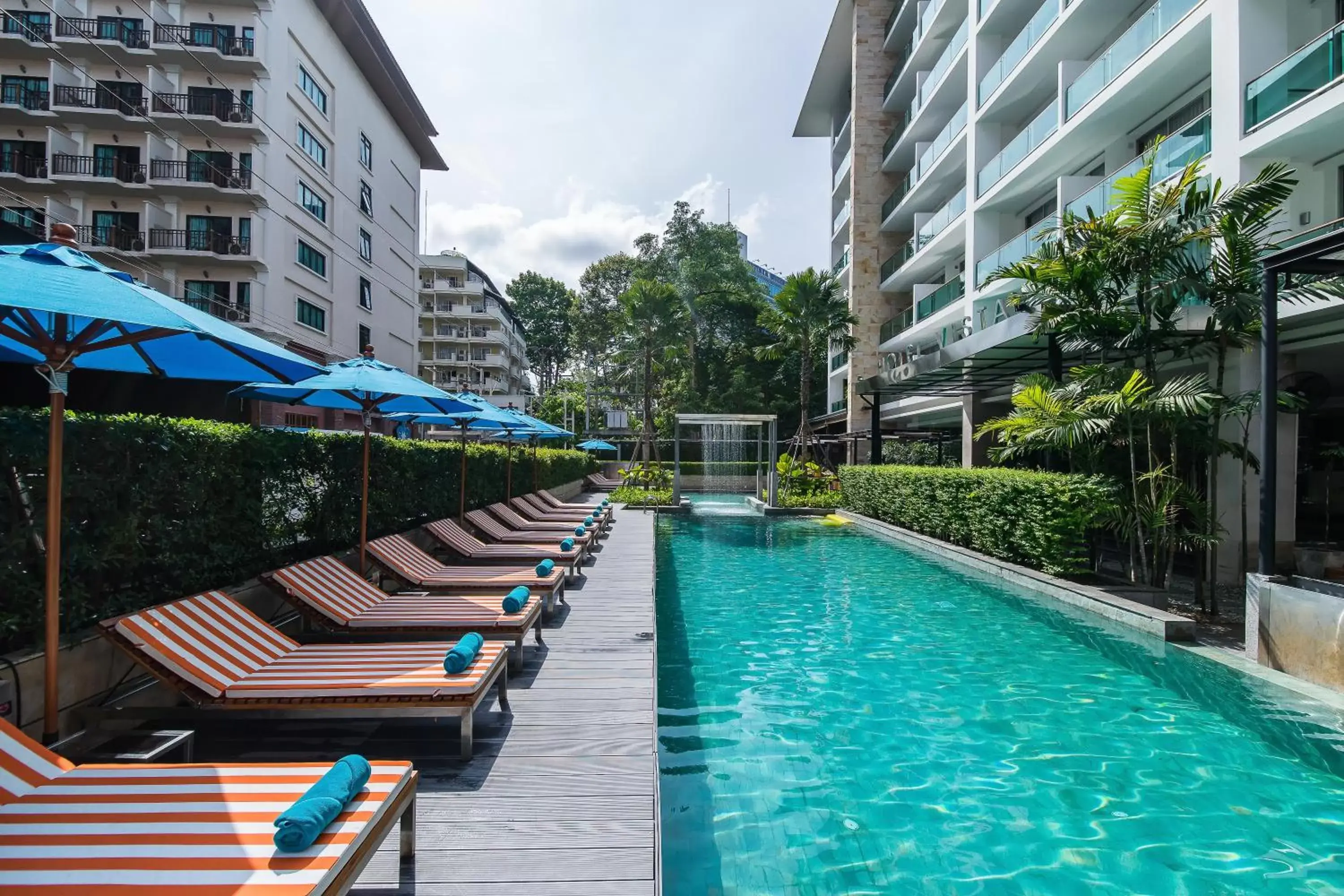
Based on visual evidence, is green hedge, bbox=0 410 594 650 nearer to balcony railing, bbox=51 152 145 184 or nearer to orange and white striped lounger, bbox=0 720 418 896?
orange and white striped lounger, bbox=0 720 418 896

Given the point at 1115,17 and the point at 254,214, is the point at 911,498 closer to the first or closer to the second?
the point at 1115,17

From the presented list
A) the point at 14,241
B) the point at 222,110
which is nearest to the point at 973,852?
the point at 14,241

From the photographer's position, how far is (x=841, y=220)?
37.9 meters

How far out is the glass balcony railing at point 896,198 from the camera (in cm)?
2927

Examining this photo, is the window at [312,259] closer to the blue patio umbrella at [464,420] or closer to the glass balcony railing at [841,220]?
the blue patio umbrella at [464,420]

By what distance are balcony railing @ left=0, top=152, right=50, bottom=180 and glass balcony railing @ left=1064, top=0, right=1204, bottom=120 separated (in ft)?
115

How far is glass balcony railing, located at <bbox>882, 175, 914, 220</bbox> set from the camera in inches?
1152

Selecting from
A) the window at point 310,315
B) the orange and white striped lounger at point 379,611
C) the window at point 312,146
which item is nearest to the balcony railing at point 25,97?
the window at point 312,146

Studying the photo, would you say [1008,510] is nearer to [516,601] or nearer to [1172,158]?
[1172,158]

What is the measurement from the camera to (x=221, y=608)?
15.1ft

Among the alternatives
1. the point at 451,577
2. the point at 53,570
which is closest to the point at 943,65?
the point at 451,577

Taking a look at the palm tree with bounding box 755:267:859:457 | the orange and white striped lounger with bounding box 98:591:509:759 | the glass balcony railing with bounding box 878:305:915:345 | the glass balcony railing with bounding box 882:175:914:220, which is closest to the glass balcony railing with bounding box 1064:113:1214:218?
the palm tree with bounding box 755:267:859:457

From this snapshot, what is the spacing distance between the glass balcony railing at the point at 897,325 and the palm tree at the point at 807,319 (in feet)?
12.2

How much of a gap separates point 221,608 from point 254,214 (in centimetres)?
2706
